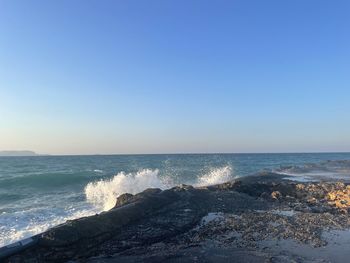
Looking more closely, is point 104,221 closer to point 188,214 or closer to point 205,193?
point 188,214

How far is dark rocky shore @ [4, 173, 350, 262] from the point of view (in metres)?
9.10

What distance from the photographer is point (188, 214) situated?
13.7 m

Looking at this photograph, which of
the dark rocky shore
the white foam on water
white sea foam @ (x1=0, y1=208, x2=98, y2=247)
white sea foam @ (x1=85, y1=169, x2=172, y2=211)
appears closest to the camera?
the dark rocky shore

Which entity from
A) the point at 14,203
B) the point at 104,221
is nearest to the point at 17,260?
the point at 104,221

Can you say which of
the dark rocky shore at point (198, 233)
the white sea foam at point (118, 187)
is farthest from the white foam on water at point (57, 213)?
the dark rocky shore at point (198, 233)

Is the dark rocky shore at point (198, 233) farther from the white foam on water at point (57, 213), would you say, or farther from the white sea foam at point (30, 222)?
the white foam on water at point (57, 213)

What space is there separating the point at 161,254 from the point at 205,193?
30.6 ft

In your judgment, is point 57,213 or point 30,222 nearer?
point 30,222

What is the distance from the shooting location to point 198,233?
1121 cm

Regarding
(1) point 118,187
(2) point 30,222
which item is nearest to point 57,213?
(2) point 30,222

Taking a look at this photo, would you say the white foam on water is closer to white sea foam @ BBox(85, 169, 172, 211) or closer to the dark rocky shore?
white sea foam @ BBox(85, 169, 172, 211)

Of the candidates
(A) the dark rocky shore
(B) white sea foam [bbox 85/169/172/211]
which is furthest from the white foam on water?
(A) the dark rocky shore

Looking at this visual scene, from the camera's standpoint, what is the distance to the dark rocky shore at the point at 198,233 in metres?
9.10

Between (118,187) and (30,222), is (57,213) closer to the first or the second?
(30,222)
